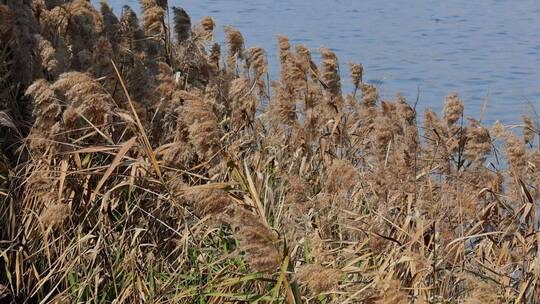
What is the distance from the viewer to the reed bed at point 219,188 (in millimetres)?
3822

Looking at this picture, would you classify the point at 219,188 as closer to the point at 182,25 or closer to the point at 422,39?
the point at 182,25

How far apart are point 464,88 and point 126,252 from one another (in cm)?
818

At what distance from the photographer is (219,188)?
353 cm

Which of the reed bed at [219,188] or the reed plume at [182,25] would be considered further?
the reed plume at [182,25]

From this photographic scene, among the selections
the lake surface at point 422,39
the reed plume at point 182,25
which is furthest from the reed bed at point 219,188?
the lake surface at point 422,39

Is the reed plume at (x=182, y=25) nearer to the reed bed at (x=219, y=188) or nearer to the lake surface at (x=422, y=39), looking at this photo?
the reed bed at (x=219, y=188)

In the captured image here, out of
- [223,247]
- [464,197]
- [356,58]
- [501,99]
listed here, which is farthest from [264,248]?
[356,58]

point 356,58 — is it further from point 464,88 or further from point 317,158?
point 317,158

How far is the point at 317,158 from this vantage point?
568 centimetres

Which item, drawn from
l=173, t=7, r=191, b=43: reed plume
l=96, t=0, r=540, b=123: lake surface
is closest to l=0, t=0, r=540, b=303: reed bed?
l=173, t=7, r=191, b=43: reed plume

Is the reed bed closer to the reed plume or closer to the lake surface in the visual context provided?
the reed plume

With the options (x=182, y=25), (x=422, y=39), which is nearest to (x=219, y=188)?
(x=182, y=25)

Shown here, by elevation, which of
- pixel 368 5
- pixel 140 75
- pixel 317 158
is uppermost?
pixel 140 75

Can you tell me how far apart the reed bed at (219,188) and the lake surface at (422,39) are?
3.98 meters
